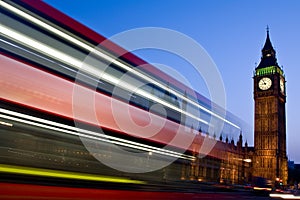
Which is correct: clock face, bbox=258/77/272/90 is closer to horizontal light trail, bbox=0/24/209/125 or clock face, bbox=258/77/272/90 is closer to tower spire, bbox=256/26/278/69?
tower spire, bbox=256/26/278/69

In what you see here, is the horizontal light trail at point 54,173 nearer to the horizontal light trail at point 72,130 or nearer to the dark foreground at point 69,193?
the dark foreground at point 69,193

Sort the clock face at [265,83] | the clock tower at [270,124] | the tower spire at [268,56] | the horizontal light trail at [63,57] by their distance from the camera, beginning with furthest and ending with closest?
1. the tower spire at [268,56]
2. the clock face at [265,83]
3. the clock tower at [270,124]
4. the horizontal light trail at [63,57]

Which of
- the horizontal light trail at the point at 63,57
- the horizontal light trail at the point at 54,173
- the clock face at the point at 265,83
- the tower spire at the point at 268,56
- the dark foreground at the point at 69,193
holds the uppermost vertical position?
the tower spire at the point at 268,56

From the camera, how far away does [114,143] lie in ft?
15.4

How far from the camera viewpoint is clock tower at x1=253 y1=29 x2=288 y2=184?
67000 millimetres

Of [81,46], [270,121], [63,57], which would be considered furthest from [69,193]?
[270,121]

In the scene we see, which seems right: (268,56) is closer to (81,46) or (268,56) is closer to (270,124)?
(270,124)

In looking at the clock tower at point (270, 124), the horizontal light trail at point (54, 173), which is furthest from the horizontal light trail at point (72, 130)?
the clock tower at point (270, 124)

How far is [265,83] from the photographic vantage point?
7238 cm

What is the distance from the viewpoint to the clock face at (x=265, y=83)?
71.8 m

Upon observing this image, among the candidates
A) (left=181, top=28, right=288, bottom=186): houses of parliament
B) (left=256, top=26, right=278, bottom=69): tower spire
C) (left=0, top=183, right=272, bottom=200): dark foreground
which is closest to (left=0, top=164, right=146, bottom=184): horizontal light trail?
(left=0, top=183, right=272, bottom=200): dark foreground

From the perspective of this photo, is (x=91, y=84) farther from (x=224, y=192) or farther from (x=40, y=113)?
(x=224, y=192)

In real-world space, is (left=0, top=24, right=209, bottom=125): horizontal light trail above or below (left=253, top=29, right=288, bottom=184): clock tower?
below

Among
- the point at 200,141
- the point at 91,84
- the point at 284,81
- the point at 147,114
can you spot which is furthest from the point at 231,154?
the point at 284,81
